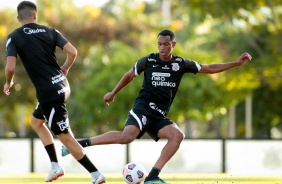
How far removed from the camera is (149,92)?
44.0 ft

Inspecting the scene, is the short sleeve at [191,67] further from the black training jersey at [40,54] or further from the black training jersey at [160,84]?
the black training jersey at [40,54]

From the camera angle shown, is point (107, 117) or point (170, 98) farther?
point (107, 117)

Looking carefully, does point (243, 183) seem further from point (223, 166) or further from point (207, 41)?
point (207, 41)

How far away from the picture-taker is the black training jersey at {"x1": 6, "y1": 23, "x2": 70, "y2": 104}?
1258 cm

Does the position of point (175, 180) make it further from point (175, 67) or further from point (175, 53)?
point (175, 53)

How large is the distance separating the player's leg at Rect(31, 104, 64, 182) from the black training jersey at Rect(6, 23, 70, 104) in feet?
2.85

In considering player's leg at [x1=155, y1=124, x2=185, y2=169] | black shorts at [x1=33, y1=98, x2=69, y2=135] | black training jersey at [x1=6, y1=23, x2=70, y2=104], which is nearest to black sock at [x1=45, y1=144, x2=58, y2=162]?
black shorts at [x1=33, y1=98, x2=69, y2=135]

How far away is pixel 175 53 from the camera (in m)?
45.2

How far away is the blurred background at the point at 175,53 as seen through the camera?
1496 inches

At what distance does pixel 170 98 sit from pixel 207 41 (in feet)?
174

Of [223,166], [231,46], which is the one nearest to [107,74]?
[231,46]

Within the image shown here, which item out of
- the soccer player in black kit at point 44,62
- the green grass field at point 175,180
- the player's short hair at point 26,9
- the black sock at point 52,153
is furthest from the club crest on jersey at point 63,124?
the green grass field at point 175,180

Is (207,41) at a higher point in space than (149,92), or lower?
higher

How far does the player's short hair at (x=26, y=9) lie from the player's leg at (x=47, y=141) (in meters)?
1.39
